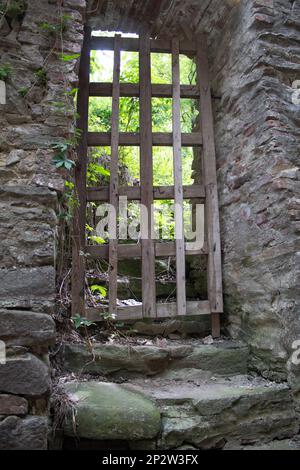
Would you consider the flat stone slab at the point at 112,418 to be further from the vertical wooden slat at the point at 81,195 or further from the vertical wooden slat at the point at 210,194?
the vertical wooden slat at the point at 210,194

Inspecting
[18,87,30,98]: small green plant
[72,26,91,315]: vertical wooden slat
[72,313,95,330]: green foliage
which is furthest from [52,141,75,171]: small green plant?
[72,313,95,330]: green foliage

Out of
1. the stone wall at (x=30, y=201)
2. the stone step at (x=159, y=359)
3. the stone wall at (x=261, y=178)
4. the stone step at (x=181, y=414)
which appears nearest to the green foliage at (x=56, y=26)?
the stone wall at (x=30, y=201)

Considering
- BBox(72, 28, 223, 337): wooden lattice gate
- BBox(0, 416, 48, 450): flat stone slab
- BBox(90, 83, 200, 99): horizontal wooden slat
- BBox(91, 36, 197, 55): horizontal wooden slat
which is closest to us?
BBox(0, 416, 48, 450): flat stone slab

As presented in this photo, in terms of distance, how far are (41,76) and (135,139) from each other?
3.27 feet

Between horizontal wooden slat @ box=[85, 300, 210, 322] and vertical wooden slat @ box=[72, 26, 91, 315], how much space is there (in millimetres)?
99

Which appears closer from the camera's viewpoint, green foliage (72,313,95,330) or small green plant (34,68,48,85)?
small green plant (34,68,48,85)

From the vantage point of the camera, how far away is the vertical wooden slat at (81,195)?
2623mm

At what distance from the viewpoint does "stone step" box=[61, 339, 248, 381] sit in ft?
7.66

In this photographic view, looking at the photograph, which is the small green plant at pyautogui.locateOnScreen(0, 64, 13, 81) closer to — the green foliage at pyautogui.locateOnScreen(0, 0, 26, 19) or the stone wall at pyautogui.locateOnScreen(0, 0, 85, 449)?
the stone wall at pyautogui.locateOnScreen(0, 0, 85, 449)
